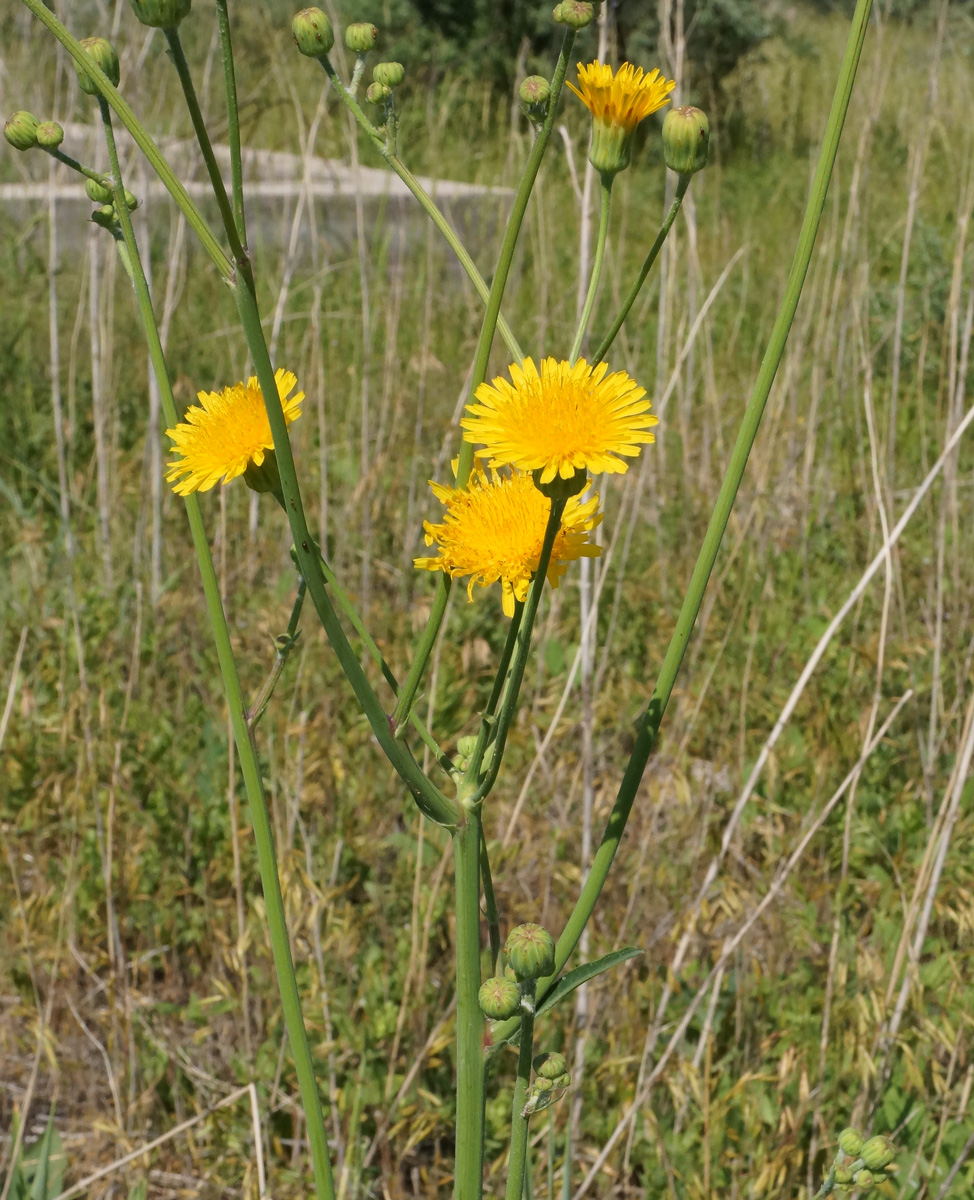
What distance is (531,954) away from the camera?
57cm

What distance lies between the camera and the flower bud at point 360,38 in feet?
2.12

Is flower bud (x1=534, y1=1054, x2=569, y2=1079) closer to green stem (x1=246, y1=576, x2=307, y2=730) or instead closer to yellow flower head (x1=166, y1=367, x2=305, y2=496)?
green stem (x1=246, y1=576, x2=307, y2=730)

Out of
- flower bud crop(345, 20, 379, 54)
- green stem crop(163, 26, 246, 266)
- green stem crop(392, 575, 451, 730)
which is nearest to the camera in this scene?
green stem crop(163, 26, 246, 266)

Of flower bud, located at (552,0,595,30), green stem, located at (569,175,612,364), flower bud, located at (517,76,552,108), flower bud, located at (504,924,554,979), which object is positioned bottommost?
flower bud, located at (504,924,554,979)

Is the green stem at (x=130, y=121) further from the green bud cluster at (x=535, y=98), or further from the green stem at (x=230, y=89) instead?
the green bud cluster at (x=535, y=98)

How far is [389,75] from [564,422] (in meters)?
0.31

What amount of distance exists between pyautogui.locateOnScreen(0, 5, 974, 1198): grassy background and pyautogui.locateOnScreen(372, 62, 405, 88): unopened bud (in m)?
0.62

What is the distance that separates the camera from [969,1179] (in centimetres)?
115

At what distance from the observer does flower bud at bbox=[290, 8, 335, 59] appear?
0.62 metres

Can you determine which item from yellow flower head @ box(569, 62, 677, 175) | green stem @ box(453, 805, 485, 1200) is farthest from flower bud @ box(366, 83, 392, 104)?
green stem @ box(453, 805, 485, 1200)

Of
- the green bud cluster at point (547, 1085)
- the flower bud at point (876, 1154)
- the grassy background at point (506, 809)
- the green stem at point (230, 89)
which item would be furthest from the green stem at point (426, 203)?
the grassy background at point (506, 809)

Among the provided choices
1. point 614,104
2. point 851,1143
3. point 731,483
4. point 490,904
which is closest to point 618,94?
point 614,104

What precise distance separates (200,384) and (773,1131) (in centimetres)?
228

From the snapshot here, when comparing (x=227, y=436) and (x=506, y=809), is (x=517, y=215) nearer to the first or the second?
(x=227, y=436)
